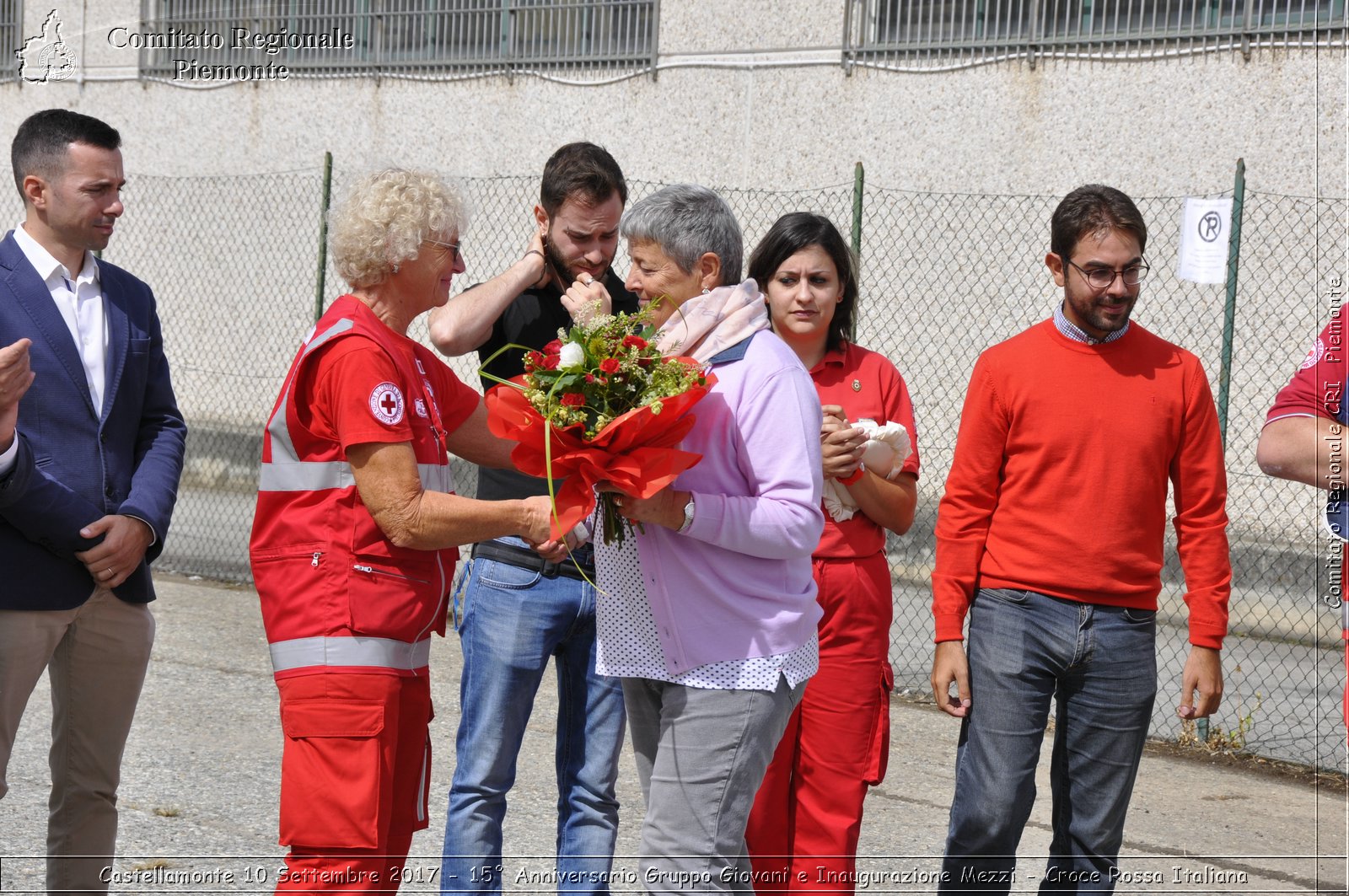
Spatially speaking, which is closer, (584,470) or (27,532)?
(584,470)

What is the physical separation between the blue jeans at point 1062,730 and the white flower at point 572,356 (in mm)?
1536

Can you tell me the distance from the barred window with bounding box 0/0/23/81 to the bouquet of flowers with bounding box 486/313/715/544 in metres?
14.9

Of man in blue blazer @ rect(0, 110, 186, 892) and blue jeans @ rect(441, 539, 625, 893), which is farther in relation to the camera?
blue jeans @ rect(441, 539, 625, 893)

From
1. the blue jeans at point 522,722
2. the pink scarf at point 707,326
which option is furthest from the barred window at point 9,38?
the pink scarf at point 707,326

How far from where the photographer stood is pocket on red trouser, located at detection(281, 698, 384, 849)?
296cm

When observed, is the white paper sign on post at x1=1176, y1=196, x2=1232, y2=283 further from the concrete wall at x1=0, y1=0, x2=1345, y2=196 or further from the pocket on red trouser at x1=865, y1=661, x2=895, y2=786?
the pocket on red trouser at x1=865, y1=661, x2=895, y2=786

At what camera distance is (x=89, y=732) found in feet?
12.2

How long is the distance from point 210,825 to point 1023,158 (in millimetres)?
Answer: 7710

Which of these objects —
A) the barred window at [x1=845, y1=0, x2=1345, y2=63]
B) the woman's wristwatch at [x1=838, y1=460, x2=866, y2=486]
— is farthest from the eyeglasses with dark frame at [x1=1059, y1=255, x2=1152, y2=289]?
the barred window at [x1=845, y1=0, x2=1345, y2=63]

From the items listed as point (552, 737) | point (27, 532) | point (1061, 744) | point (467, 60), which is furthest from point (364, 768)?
point (467, 60)

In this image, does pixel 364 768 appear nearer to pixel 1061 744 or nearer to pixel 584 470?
pixel 584 470

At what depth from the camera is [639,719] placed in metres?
3.15

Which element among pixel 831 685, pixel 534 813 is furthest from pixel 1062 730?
pixel 534 813

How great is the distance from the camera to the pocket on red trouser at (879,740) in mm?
3818
